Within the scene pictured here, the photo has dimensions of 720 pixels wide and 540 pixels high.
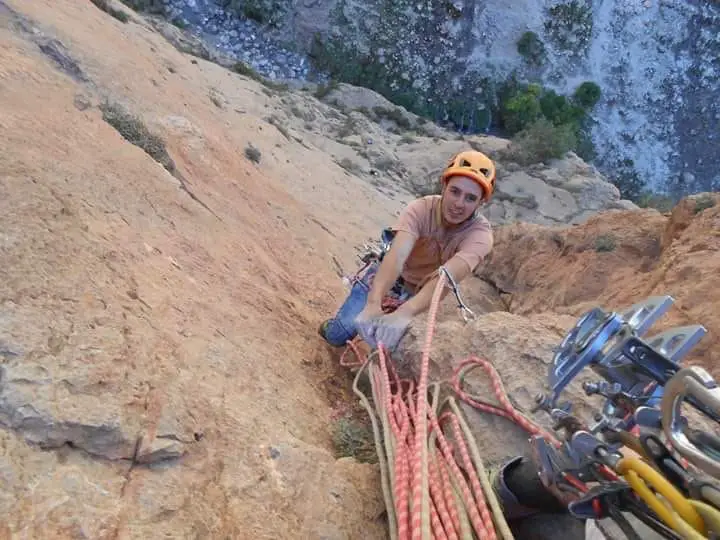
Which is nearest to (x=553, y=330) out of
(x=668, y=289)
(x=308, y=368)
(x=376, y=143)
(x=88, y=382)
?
(x=308, y=368)

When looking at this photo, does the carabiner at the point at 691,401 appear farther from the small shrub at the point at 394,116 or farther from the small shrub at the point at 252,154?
the small shrub at the point at 394,116

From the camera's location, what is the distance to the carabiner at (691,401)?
1177mm

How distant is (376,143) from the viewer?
596 inches

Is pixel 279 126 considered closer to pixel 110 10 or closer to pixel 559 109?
pixel 110 10

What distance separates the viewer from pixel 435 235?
142 inches

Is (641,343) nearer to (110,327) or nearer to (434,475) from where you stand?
(434,475)

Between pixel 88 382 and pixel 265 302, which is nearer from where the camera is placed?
pixel 88 382

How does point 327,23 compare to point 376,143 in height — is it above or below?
above

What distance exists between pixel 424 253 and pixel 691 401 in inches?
97.2

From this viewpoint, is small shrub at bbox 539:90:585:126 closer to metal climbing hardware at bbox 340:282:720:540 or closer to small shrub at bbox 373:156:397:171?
small shrub at bbox 373:156:397:171

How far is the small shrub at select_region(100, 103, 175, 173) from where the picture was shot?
4449 mm

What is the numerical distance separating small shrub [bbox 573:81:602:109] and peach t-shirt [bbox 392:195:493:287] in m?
22.2

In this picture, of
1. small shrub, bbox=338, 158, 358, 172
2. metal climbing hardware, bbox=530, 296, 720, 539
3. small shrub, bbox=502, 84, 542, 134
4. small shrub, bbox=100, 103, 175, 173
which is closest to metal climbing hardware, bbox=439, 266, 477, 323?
metal climbing hardware, bbox=530, 296, 720, 539

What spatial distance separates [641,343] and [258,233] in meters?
3.73
